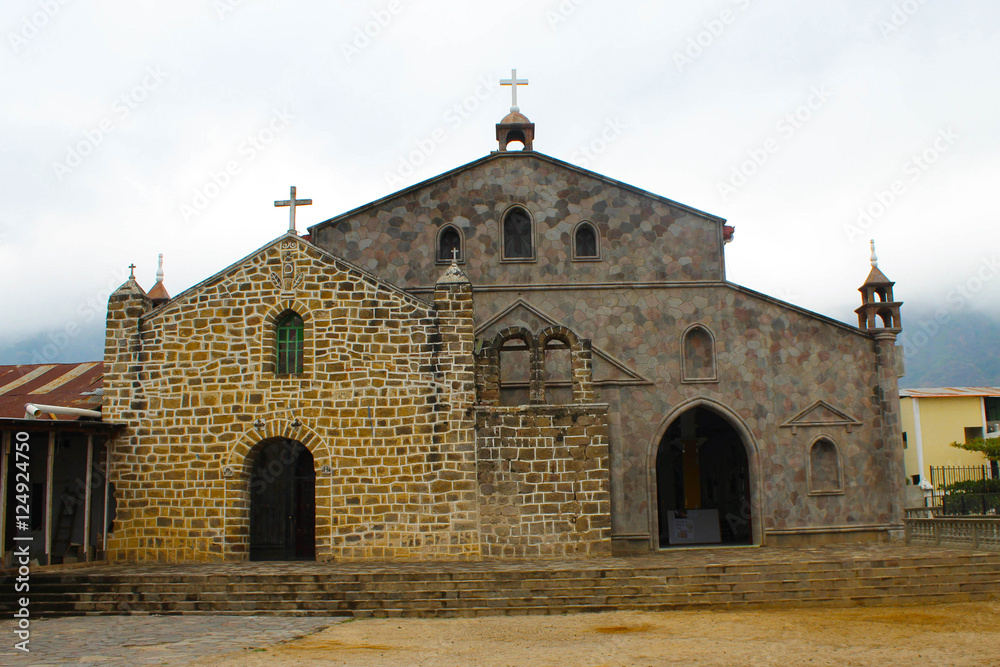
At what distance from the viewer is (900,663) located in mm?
9109

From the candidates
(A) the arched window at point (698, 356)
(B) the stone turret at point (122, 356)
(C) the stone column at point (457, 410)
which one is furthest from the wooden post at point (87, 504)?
Result: (A) the arched window at point (698, 356)

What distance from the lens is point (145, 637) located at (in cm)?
1120

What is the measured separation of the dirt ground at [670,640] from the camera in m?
9.46

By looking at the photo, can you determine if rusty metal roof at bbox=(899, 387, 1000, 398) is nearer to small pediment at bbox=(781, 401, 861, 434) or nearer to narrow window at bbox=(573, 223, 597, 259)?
small pediment at bbox=(781, 401, 861, 434)

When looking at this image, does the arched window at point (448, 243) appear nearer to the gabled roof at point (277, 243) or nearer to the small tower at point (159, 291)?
the gabled roof at point (277, 243)

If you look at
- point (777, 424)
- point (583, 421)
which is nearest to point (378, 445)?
point (583, 421)

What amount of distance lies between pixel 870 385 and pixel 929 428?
2542 centimetres

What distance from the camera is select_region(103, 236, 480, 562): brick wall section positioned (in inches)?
635

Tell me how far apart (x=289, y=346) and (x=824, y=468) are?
12298 mm

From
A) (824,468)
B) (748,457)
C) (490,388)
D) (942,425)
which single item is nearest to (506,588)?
(490,388)

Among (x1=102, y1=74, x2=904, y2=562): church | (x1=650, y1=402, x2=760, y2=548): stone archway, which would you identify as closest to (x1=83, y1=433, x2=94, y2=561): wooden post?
(x1=102, y1=74, x2=904, y2=562): church

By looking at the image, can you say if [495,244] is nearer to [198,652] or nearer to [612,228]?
[612,228]

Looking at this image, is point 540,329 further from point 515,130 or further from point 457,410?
point 515,130

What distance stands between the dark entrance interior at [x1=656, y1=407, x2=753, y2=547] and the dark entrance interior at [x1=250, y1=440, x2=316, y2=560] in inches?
332
